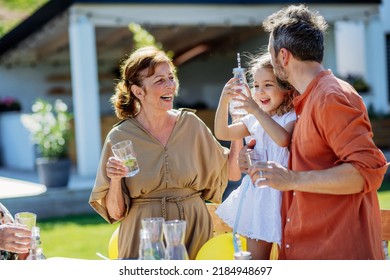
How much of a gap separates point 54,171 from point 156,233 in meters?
7.68

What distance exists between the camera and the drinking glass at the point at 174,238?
2.09 metres

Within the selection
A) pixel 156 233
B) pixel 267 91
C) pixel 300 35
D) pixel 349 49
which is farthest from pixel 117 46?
pixel 156 233

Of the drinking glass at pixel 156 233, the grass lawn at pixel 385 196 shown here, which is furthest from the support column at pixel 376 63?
the drinking glass at pixel 156 233

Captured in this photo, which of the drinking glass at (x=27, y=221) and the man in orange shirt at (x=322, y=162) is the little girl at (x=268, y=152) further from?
the drinking glass at (x=27, y=221)

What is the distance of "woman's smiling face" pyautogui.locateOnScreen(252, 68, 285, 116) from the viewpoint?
9.85 ft

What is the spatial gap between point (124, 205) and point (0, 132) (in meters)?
12.3

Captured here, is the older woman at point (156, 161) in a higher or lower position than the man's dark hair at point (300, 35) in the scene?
lower

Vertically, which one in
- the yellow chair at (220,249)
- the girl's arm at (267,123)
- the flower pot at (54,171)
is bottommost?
the flower pot at (54,171)

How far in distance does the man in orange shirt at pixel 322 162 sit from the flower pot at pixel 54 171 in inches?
293

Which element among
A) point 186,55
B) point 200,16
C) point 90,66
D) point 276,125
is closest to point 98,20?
point 90,66

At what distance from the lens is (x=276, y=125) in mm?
2658

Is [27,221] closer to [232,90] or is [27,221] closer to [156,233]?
[156,233]

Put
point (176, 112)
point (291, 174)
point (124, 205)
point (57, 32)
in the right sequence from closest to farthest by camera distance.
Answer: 1. point (291, 174)
2. point (124, 205)
3. point (176, 112)
4. point (57, 32)
